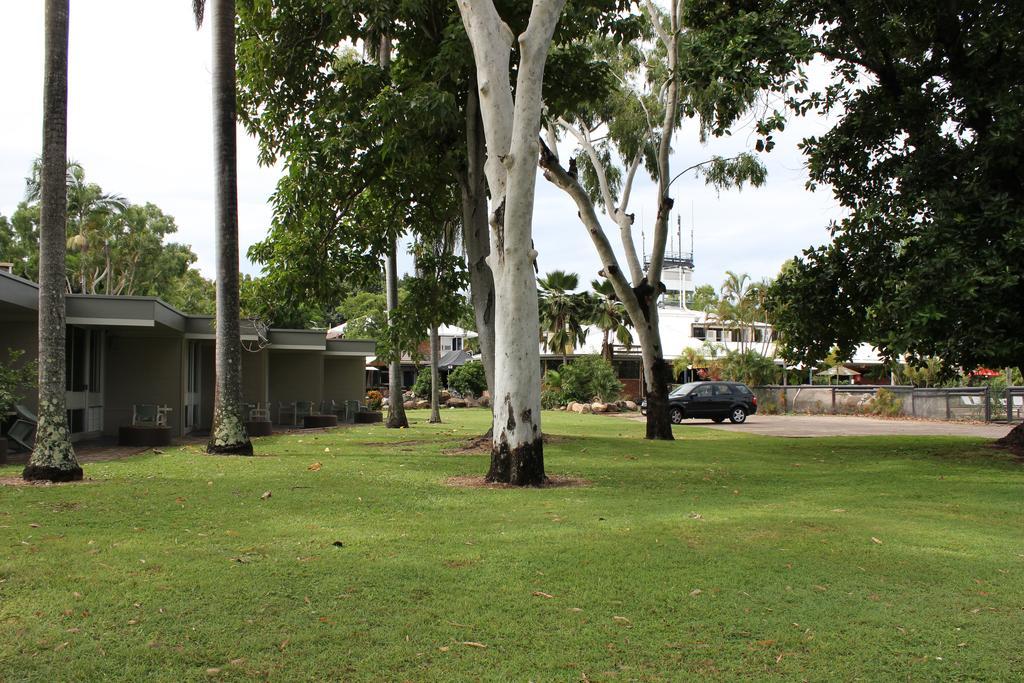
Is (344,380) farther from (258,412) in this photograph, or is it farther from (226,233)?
(226,233)

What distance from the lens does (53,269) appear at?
11.3 m

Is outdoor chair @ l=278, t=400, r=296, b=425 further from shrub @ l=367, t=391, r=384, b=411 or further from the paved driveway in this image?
the paved driveway

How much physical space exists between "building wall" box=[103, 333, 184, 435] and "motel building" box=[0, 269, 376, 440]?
0.02 meters

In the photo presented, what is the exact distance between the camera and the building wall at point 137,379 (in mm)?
22469

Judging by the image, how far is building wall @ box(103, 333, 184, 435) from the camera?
2247 cm

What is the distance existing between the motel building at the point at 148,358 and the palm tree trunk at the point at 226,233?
2.98 meters

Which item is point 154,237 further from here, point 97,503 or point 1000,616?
point 1000,616

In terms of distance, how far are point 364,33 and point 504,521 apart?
11111mm

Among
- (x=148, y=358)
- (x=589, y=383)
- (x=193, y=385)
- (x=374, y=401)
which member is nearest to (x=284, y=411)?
(x=193, y=385)

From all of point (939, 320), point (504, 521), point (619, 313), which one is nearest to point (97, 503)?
point (504, 521)

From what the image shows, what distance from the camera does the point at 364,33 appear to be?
16625 millimetres

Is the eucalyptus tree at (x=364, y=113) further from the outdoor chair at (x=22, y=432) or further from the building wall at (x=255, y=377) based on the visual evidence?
the building wall at (x=255, y=377)

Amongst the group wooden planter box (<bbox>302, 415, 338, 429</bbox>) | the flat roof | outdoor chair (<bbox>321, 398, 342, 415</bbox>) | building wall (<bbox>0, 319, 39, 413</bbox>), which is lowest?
wooden planter box (<bbox>302, 415, 338, 429</bbox>)

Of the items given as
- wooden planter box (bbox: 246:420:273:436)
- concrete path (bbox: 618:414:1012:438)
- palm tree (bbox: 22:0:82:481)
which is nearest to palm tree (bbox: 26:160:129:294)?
wooden planter box (bbox: 246:420:273:436)
